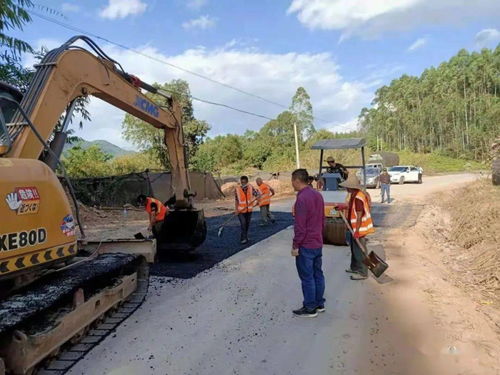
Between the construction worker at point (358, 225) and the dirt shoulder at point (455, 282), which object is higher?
the construction worker at point (358, 225)

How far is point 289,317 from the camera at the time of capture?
212 inches

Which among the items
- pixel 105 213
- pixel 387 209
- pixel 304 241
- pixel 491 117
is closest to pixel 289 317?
pixel 304 241

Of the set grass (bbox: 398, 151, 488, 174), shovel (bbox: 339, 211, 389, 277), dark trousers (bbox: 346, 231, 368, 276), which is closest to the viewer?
shovel (bbox: 339, 211, 389, 277)

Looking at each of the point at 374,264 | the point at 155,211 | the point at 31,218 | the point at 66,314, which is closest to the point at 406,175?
the point at 155,211

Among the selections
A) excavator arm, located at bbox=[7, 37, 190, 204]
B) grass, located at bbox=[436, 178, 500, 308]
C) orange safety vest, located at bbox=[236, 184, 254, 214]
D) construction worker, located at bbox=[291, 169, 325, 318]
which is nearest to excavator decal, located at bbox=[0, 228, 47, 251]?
excavator arm, located at bbox=[7, 37, 190, 204]

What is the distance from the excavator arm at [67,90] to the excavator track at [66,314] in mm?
1366

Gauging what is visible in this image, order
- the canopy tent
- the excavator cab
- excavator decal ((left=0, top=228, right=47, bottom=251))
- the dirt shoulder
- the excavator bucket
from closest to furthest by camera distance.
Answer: excavator decal ((left=0, top=228, right=47, bottom=251)), the dirt shoulder, the excavator cab, the excavator bucket, the canopy tent

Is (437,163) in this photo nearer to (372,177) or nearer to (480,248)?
(372,177)

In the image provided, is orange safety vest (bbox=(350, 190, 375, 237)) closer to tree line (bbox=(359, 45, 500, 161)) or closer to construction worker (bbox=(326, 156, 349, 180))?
construction worker (bbox=(326, 156, 349, 180))

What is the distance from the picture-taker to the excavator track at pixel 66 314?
11.8 feet

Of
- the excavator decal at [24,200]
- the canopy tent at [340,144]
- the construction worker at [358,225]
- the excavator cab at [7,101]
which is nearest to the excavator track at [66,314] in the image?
the excavator decal at [24,200]

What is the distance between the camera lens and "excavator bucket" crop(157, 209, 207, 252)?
881 centimetres

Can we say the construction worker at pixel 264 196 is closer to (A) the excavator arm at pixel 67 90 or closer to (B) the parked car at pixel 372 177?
(A) the excavator arm at pixel 67 90

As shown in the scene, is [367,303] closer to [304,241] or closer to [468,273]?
[304,241]
